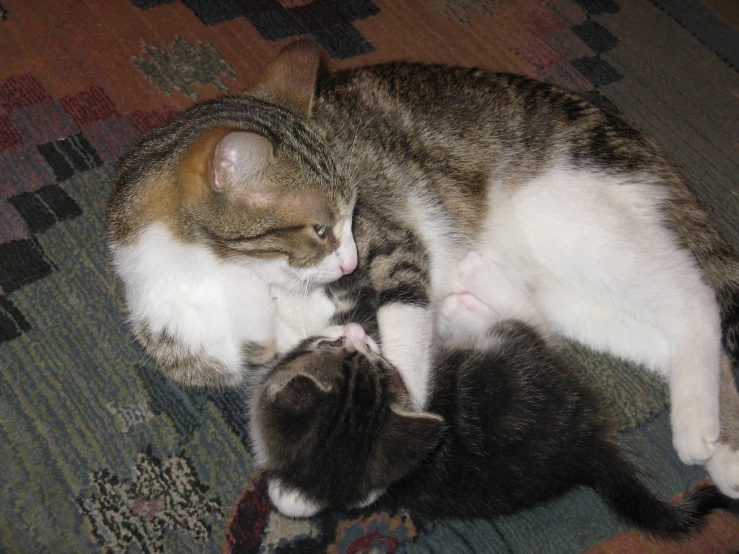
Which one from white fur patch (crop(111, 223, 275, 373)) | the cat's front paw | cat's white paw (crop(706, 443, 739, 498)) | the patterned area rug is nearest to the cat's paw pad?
the cat's front paw

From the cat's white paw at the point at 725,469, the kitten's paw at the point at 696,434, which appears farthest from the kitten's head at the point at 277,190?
the cat's white paw at the point at 725,469

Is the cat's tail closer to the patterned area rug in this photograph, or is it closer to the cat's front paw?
the patterned area rug

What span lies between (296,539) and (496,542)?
0.44 meters

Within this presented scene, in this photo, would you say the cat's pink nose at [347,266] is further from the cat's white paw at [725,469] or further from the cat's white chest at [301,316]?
the cat's white paw at [725,469]

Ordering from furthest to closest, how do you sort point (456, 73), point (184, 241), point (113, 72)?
1. point (113, 72)
2. point (456, 73)
3. point (184, 241)

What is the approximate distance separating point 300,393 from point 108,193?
2.91 feet

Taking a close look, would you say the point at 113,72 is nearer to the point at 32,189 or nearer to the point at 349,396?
the point at 32,189

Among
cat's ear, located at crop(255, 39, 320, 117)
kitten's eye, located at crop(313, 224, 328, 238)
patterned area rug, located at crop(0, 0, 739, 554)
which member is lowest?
patterned area rug, located at crop(0, 0, 739, 554)

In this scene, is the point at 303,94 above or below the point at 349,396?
above

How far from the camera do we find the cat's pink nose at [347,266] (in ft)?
4.11

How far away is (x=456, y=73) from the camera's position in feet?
5.48

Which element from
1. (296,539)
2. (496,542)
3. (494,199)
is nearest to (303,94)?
(494,199)

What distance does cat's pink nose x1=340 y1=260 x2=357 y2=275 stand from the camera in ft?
4.11

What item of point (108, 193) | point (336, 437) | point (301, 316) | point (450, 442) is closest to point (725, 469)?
point (450, 442)
